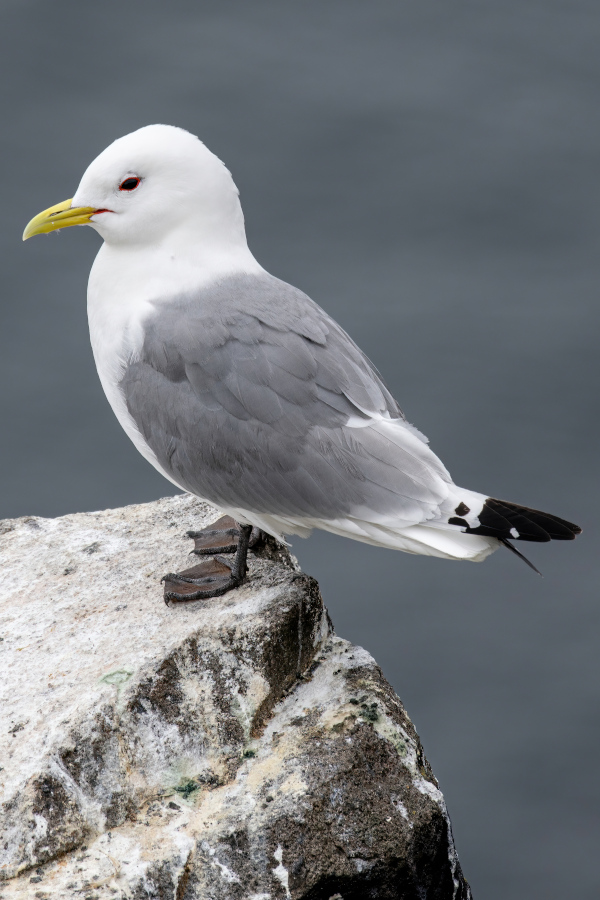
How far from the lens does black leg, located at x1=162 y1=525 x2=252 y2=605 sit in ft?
17.3

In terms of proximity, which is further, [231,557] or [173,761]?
[231,557]

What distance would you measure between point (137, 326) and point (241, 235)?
627 mm

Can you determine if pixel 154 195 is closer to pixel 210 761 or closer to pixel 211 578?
pixel 211 578

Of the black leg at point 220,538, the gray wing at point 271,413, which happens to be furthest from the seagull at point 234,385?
the black leg at point 220,538

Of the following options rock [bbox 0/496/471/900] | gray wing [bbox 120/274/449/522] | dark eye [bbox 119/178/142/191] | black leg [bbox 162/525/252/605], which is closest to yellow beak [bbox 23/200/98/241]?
dark eye [bbox 119/178/142/191]

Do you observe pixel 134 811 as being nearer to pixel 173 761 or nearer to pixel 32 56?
pixel 173 761

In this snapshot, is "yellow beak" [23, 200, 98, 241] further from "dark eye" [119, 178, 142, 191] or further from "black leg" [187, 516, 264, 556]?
"black leg" [187, 516, 264, 556]

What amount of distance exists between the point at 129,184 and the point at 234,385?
0.95m

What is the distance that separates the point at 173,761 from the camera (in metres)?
4.75

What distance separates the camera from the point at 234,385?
16.1 ft

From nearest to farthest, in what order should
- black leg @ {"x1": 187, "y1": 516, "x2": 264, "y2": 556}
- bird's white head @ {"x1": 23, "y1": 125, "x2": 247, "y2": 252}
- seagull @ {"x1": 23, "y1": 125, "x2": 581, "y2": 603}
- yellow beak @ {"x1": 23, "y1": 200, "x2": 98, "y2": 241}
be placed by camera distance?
1. seagull @ {"x1": 23, "y1": 125, "x2": 581, "y2": 603}
2. bird's white head @ {"x1": 23, "y1": 125, "x2": 247, "y2": 252}
3. yellow beak @ {"x1": 23, "y1": 200, "x2": 98, "y2": 241}
4. black leg @ {"x1": 187, "y1": 516, "x2": 264, "y2": 556}

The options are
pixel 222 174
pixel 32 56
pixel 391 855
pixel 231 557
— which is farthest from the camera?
pixel 32 56

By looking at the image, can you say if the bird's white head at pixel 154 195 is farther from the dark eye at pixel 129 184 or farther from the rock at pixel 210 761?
the rock at pixel 210 761

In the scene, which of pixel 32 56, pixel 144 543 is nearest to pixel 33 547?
pixel 144 543
